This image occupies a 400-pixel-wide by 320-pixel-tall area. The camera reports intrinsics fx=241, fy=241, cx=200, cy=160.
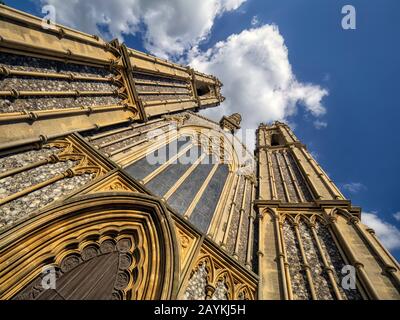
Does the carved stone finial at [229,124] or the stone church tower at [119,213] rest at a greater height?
the carved stone finial at [229,124]

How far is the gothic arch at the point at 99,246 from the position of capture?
158 inches

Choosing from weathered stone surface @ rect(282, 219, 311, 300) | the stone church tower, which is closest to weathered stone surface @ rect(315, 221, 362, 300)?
the stone church tower

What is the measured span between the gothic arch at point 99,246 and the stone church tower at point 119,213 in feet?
0.07

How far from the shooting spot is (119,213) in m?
5.83

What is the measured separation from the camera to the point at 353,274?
6.27 meters

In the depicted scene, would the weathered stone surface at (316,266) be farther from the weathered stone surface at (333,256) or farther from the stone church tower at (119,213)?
the weathered stone surface at (333,256)

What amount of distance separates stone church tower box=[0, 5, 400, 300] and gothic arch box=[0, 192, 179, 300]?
→ 23 mm

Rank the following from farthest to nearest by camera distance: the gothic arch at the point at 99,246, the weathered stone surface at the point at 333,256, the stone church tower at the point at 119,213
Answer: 1. the weathered stone surface at the point at 333,256
2. the stone church tower at the point at 119,213
3. the gothic arch at the point at 99,246

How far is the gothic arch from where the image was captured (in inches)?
158

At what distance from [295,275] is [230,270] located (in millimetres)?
1886

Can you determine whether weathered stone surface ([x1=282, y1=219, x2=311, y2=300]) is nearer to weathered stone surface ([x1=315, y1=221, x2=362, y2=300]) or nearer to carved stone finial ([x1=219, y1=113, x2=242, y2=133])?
weathered stone surface ([x1=315, y1=221, x2=362, y2=300])

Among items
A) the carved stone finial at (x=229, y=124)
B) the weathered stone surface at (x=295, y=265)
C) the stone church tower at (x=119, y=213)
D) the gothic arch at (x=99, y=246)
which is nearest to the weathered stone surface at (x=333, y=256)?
the stone church tower at (x=119, y=213)

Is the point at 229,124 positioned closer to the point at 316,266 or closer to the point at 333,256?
the point at 333,256
